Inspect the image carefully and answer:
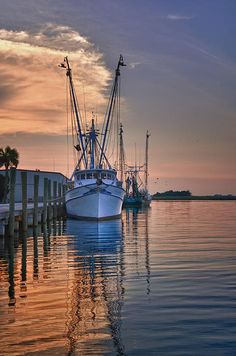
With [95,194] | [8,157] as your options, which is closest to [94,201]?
[95,194]

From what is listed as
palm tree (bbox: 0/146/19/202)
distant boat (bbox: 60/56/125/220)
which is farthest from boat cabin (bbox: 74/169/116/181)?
palm tree (bbox: 0/146/19/202)

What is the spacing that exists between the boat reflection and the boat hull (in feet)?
97.6

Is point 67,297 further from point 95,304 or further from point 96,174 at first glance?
point 96,174

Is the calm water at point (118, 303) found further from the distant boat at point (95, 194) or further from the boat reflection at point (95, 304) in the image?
the distant boat at point (95, 194)

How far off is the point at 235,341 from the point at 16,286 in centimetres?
790

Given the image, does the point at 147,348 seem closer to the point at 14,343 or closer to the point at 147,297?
the point at 14,343

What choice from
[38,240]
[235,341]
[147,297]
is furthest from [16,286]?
[38,240]

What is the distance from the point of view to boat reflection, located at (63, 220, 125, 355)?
960 cm

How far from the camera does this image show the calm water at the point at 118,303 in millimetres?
9578

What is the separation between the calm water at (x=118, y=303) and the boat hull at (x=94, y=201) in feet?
96.4

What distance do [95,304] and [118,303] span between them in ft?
1.82

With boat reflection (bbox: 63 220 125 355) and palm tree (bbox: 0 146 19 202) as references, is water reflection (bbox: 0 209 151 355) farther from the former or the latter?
palm tree (bbox: 0 146 19 202)

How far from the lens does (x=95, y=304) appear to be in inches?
509

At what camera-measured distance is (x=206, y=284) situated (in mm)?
15820
